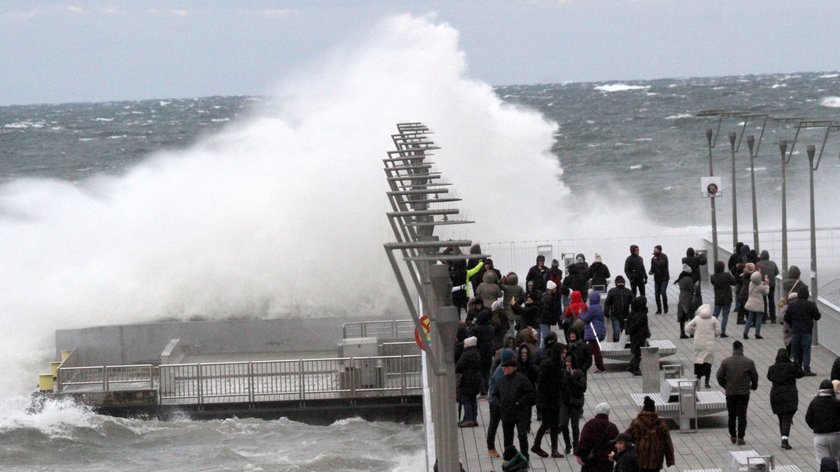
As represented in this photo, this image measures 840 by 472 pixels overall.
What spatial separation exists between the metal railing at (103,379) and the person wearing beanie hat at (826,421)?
13.8 metres

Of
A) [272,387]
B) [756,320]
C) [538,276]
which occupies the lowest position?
[272,387]

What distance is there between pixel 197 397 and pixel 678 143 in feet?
254

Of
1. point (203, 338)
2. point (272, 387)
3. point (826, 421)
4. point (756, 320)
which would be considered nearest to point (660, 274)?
point (756, 320)

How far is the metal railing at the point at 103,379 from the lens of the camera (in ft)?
80.6

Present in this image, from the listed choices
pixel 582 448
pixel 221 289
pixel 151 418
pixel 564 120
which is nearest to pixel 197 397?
pixel 151 418

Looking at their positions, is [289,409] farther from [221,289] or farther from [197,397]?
[221,289]

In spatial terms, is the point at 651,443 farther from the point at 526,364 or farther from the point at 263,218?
the point at 263,218

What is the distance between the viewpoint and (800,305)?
18.0 m

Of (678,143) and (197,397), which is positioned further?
(678,143)

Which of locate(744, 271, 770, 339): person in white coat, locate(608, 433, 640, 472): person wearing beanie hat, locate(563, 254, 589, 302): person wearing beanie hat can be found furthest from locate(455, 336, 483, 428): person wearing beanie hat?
locate(563, 254, 589, 302): person wearing beanie hat

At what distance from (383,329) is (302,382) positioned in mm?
4085

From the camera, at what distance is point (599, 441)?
41.0 feet

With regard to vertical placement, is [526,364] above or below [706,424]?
above

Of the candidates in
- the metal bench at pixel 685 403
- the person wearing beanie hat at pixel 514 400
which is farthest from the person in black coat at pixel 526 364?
the metal bench at pixel 685 403
